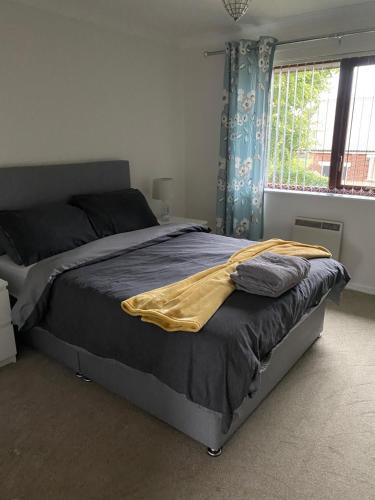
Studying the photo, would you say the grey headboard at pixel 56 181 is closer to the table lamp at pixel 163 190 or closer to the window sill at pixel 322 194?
the table lamp at pixel 163 190

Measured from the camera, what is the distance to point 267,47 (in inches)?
139

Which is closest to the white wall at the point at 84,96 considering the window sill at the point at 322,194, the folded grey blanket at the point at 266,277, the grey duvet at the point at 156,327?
the grey duvet at the point at 156,327

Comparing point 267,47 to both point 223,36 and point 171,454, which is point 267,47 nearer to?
point 223,36

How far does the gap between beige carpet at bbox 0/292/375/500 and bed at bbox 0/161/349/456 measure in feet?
0.31

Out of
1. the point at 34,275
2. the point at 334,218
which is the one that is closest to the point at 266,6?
the point at 334,218

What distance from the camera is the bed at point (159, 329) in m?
1.67

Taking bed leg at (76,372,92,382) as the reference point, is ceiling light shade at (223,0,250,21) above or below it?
above

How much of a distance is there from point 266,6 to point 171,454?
3320 mm

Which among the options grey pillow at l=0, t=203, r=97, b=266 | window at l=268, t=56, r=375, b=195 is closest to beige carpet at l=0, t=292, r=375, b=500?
grey pillow at l=0, t=203, r=97, b=266

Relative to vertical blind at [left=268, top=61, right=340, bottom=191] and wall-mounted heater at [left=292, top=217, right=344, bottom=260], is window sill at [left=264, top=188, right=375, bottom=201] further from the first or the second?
wall-mounted heater at [left=292, top=217, right=344, bottom=260]

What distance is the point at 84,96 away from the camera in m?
3.31

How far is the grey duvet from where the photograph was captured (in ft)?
5.42

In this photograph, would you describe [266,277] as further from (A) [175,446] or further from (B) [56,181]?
(B) [56,181]

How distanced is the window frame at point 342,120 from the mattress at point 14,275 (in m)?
2.78
